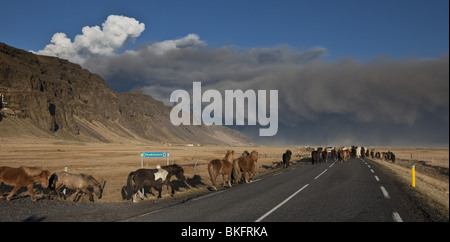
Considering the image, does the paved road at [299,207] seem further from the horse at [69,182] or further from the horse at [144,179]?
the horse at [69,182]

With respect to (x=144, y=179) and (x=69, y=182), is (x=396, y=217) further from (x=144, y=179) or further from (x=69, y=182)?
(x=69, y=182)

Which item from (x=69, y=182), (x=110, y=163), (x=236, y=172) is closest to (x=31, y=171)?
(x=69, y=182)

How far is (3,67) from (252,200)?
193556 millimetres

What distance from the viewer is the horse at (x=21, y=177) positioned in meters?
16.3

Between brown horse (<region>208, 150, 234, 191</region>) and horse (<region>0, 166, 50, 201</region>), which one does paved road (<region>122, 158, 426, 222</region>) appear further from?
horse (<region>0, 166, 50, 201</region>)

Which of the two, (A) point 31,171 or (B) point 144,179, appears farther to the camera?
(A) point 31,171

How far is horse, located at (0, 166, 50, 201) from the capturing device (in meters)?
16.3

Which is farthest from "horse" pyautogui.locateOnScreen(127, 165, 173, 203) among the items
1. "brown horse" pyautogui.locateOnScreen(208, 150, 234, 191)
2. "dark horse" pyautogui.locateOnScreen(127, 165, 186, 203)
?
"brown horse" pyautogui.locateOnScreen(208, 150, 234, 191)

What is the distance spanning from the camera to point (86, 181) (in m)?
17.2

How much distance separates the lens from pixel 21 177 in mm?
16594

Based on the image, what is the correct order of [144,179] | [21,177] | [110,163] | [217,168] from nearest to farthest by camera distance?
[144,179], [21,177], [217,168], [110,163]

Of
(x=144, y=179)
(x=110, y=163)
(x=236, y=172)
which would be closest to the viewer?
(x=144, y=179)
